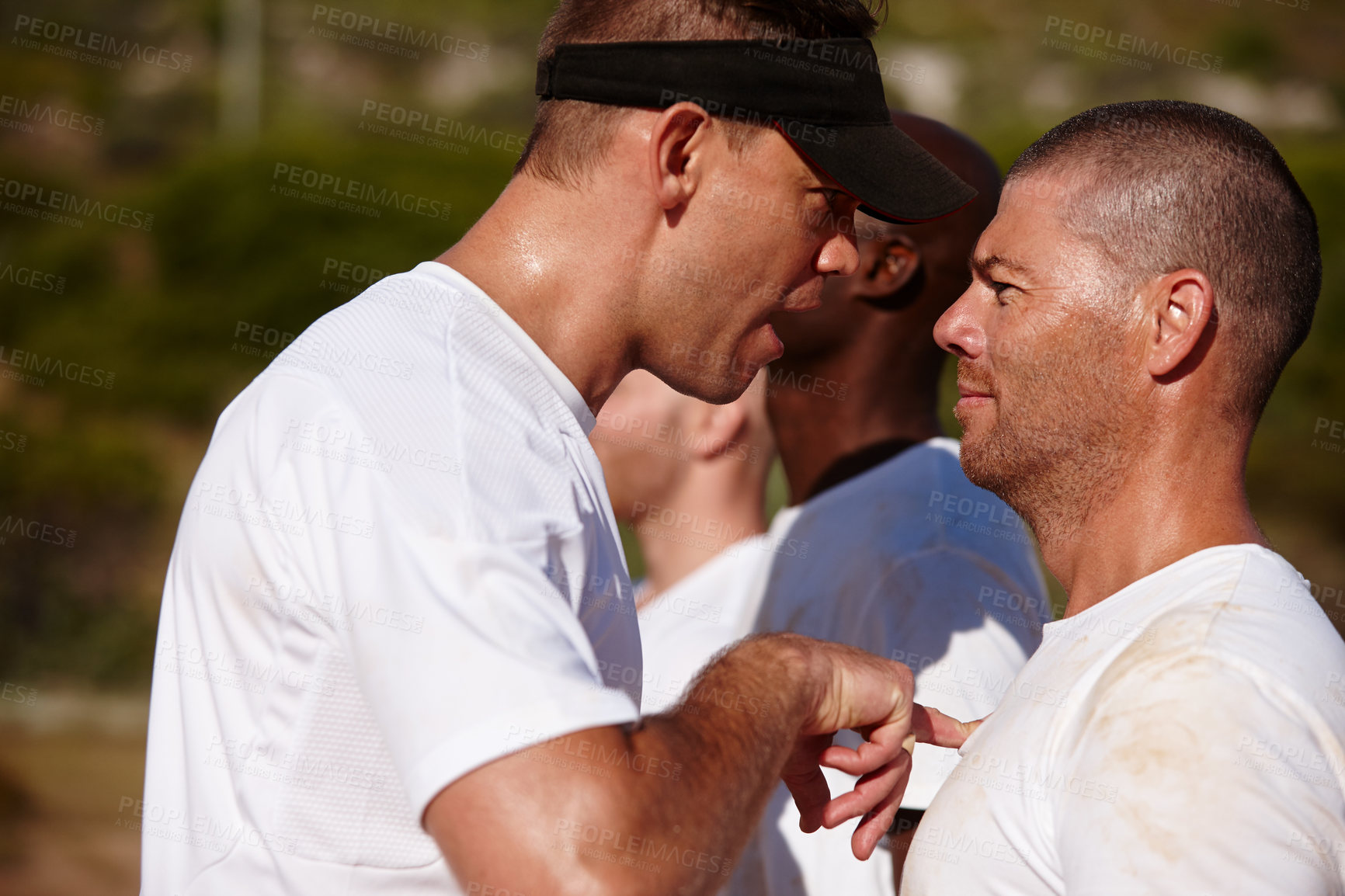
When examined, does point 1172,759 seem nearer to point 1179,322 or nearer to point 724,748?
point 724,748

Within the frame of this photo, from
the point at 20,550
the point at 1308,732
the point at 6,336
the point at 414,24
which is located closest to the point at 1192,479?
the point at 1308,732

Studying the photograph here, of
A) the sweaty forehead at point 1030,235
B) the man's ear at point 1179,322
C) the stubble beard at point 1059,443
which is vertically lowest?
the stubble beard at point 1059,443

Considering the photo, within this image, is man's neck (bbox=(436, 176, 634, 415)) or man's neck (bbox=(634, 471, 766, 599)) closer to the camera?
man's neck (bbox=(436, 176, 634, 415))

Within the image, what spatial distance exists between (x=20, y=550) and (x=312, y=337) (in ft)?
38.7

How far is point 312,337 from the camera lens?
1854 mm

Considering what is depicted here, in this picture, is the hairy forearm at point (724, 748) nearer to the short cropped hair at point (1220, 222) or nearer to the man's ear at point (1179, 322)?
the man's ear at point (1179, 322)

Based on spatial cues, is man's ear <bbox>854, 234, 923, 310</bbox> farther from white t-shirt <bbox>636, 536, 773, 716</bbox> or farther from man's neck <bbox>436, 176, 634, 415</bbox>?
man's neck <bbox>436, 176, 634, 415</bbox>

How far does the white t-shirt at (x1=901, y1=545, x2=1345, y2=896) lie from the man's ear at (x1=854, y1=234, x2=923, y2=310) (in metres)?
1.38

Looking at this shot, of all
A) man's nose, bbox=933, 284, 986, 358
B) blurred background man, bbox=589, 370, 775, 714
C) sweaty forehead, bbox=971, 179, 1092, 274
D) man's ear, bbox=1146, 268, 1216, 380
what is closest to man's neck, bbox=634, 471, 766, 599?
blurred background man, bbox=589, 370, 775, 714

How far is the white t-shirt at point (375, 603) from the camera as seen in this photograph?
1505mm

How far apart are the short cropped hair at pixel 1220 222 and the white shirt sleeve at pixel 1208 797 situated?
0.59 meters

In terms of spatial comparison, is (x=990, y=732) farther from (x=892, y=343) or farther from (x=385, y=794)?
(x=892, y=343)

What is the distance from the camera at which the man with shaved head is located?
5.14 feet

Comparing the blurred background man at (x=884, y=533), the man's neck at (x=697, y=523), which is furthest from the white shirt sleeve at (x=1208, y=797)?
the man's neck at (x=697, y=523)
